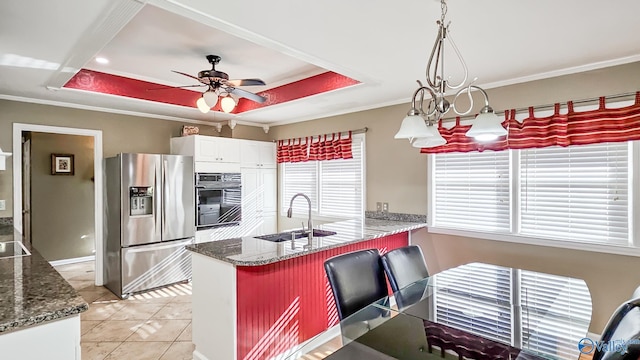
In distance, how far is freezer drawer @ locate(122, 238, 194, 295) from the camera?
3.82 m

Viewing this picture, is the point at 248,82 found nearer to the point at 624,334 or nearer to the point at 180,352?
the point at 180,352

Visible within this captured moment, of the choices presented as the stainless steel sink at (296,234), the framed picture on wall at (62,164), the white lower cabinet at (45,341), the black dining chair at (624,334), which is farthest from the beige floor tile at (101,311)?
the black dining chair at (624,334)

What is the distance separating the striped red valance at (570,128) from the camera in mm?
2512

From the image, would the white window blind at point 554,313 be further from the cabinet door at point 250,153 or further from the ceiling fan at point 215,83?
the cabinet door at point 250,153

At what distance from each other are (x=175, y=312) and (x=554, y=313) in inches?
129

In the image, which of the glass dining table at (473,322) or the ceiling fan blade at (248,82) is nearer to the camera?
the glass dining table at (473,322)

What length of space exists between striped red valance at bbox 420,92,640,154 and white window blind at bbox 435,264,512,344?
1.17 m

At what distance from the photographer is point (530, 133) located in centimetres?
295

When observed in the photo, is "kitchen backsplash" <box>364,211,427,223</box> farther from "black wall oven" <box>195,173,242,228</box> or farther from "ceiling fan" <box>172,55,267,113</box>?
"ceiling fan" <box>172,55,267,113</box>

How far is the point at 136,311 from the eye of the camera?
3.44m

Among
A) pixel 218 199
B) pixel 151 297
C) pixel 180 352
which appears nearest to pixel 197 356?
pixel 180 352

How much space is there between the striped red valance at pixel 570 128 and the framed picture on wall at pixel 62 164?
5939 mm

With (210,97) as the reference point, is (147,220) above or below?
below

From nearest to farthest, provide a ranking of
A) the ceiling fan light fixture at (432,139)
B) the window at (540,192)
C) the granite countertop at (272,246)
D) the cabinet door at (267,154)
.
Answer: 1. the ceiling fan light fixture at (432,139)
2. the granite countertop at (272,246)
3. the window at (540,192)
4. the cabinet door at (267,154)
